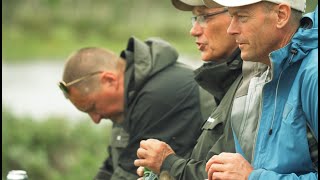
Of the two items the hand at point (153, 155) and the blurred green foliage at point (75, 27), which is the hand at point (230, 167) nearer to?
the hand at point (153, 155)

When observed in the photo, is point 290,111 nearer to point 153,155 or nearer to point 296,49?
point 296,49

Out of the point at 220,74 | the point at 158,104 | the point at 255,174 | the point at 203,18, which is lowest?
the point at 158,104

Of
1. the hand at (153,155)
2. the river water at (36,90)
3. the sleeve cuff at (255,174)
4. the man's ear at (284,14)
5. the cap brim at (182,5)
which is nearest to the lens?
the sleeve cuff at (255,174)

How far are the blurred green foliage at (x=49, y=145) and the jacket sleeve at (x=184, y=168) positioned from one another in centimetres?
435

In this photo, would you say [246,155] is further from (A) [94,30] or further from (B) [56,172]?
(A) [94,30]

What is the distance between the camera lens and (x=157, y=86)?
5.60 meters

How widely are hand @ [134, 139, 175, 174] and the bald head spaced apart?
4.55ft

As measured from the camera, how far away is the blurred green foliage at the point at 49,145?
9289 millimetres

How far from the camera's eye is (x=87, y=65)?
591 centimetres

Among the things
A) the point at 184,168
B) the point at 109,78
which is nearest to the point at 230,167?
the point at 184,168

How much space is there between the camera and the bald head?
19.4ft

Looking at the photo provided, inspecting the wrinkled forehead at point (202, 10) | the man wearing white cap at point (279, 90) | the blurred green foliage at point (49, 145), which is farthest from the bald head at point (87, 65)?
the blurred green foliage at point (49, 145)

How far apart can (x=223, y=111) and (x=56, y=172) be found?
16.7 ft

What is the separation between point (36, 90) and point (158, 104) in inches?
485
